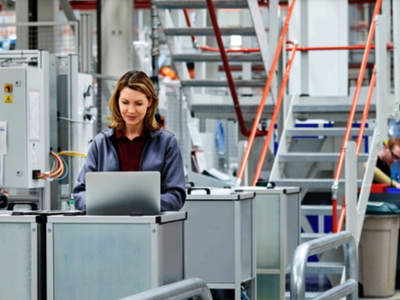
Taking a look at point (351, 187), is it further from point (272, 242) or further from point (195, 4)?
point (195, 4)

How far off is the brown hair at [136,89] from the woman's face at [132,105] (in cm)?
2

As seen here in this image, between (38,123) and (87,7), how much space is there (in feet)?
37.1

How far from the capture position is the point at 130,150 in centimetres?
308

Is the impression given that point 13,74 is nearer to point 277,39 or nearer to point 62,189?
point 62,189

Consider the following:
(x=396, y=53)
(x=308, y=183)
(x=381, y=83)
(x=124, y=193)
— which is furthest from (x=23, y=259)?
(x=396, y=53)

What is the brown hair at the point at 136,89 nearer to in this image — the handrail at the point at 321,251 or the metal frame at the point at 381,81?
the handrail at the point at 321,251

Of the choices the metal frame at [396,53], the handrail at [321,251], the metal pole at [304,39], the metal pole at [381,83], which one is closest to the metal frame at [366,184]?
the metal pole at [381,83]

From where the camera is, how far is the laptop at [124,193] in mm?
2617

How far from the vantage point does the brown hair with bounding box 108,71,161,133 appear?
3.00 metres

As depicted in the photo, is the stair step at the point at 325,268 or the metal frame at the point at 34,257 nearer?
the metal frame at the point at 34,257

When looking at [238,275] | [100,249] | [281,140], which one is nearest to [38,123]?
[238,275]

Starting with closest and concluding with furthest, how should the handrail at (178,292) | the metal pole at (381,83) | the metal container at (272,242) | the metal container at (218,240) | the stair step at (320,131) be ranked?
the handrail at (178,292) < the metal container at (218,240) < the metal container at (272,242) < the metal pole at (381,83) < the stair step at (320,131)

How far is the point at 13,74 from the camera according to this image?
5.29 metres

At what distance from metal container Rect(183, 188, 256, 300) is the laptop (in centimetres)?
172
